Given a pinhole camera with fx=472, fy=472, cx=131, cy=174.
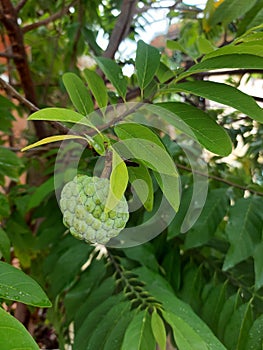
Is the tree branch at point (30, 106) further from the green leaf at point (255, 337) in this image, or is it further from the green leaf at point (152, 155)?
the green leaf at point (255, 337)

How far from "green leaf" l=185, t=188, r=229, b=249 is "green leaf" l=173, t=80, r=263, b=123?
0.41 metres

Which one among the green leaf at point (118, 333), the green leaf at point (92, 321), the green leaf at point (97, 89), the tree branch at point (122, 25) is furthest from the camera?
the tree branch at point (122, 25)

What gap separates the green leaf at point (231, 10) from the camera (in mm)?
911

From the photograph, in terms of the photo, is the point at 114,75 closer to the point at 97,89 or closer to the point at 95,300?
the point at 97,89

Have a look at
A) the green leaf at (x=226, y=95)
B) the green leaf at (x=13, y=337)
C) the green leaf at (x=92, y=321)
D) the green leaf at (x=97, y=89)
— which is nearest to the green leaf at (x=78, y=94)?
the green leaf at (x=97, y=89)

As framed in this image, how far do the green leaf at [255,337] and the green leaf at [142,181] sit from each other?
34 cm

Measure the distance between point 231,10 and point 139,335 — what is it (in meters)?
0.64

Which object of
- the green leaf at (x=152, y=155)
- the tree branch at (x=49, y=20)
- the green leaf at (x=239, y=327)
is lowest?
the green leaf at (x=239, y=327)

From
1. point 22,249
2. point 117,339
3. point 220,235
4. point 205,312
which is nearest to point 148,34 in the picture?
point 220,235

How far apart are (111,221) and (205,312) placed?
49 cm

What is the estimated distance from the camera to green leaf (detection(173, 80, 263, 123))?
561 millimetres

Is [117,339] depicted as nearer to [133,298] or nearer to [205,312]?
[133,298]

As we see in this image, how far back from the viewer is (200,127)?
57 cm

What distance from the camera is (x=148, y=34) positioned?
5.90 feet
